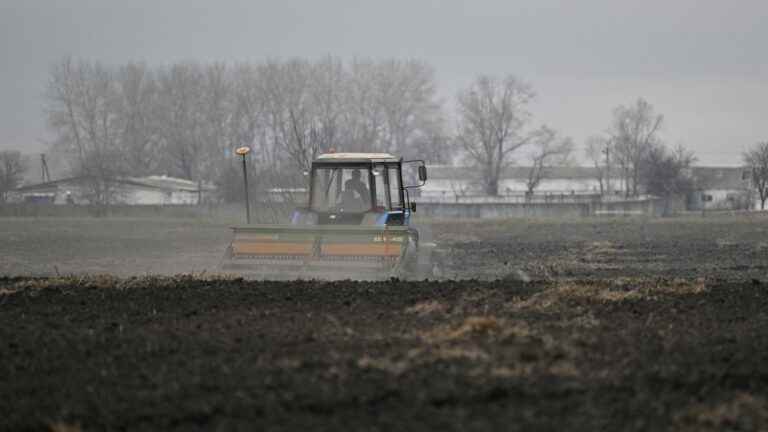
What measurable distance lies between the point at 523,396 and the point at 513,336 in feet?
7.44

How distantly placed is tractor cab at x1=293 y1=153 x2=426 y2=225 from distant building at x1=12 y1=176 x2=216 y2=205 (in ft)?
176

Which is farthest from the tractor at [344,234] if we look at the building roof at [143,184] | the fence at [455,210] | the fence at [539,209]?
the building roof at [143,184]

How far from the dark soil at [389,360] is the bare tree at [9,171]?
6902cm

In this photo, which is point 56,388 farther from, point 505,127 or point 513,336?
point 505,127

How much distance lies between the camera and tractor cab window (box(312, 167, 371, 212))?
18.6m

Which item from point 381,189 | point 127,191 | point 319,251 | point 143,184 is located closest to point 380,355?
point 319,251

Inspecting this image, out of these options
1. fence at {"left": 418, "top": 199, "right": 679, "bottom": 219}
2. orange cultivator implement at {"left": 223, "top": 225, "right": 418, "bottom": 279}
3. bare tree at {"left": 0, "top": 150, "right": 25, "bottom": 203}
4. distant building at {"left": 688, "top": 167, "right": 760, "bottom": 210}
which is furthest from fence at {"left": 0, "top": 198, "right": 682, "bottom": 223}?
orange cultivator implement at {"left": 223, "top": 225, "right": 418, "bottom": 279}

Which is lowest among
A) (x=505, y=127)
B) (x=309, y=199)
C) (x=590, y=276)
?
(x=590, y=276)

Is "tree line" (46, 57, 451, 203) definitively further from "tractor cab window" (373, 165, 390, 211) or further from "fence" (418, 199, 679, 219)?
"tractor cab window" (373, 165, 390, 211)

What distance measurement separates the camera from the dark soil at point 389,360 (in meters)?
7.23

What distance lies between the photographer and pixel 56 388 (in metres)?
8.22

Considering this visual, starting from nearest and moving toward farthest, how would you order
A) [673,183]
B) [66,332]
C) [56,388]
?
[56,388], [66,332], [673,183]

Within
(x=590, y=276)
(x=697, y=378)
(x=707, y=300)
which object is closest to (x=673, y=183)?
(x=590, y=276)

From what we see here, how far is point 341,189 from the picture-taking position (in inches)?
743
